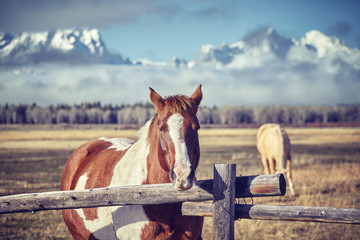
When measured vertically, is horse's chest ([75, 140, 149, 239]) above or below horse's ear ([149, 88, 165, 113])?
below

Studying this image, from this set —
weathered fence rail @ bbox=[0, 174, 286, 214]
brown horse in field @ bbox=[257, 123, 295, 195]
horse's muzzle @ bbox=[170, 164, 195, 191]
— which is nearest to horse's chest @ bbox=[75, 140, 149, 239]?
weathered fence rail @ bbox=[0, 174, 286, 214]

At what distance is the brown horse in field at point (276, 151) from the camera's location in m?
11.5

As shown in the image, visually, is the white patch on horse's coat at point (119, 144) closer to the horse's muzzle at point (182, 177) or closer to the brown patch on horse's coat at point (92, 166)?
the brown patch on horse's coat at point (92, 166)

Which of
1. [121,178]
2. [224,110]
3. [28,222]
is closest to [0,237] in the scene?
[28,222]

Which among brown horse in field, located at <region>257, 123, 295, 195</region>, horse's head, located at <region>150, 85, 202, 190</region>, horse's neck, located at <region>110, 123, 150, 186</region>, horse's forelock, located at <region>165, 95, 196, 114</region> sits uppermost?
horse's forelock, located at <region>165, 95, 196, 114</region>

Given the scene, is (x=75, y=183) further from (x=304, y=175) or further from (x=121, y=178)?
(x=304, y=175)

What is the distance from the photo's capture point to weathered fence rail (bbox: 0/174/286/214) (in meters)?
3.06

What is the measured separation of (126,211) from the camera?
11.1ft

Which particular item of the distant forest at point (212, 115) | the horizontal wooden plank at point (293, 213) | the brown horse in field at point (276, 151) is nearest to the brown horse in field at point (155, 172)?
the horizontal wooden plank at point (293, 213)

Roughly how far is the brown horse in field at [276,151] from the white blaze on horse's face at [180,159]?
8751 millimetres

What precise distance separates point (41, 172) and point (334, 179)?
12.7m

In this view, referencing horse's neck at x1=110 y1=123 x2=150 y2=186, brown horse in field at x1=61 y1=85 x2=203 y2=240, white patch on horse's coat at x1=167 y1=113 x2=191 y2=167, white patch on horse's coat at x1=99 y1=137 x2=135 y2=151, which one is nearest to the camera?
white patch on horse's coat at x1=167 y1=113 x2=191 y2=167

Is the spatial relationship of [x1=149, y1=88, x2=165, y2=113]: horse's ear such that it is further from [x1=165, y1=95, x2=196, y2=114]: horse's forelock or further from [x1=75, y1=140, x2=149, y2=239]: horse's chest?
[x1=75, y1=140, x2=149, y2=239]: horse's chest

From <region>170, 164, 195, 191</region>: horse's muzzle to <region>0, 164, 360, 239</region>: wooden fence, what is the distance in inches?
13.8
